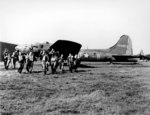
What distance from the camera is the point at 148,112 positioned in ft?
16.1

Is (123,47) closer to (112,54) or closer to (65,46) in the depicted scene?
(112,54)

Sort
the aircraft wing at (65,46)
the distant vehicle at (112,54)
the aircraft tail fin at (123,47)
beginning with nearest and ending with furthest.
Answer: the aircraft wing at (65,46)
the distant vehicle at (112,54)
the aircraft tail fin at (123,47)

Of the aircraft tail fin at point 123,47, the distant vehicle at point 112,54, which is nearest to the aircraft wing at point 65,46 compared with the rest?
the distant vehicle at point 112,54

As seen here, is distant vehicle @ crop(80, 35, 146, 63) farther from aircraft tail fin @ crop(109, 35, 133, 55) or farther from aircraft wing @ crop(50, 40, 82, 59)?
aircraft wing @ crop(50, 40, 82, 59)

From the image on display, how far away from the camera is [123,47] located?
27812mm

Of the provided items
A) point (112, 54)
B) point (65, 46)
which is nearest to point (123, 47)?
point (112, 54)

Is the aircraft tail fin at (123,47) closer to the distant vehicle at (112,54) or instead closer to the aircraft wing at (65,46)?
the distant vehicle at (112,54)

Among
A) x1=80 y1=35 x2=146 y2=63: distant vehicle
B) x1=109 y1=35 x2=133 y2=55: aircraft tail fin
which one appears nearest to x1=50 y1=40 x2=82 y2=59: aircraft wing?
x1=80 y1=35 x2=146 y2=63: distant vehicle

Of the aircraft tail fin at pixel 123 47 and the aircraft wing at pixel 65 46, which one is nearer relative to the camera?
the aircraft wing at pixel 65 46

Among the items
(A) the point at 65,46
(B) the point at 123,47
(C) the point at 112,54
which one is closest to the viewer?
(A) the point at 65,46

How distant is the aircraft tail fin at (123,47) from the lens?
27308 millimetres

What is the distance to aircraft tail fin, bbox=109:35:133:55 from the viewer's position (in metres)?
27.3

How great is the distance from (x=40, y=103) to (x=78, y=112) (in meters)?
1.20

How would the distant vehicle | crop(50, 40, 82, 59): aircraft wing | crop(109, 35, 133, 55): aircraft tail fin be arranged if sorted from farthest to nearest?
crop(109, 35, 133, 55): aircraft tail fin → the distant vehicle → crop(50, 40, 82, 59): aircraft wing
